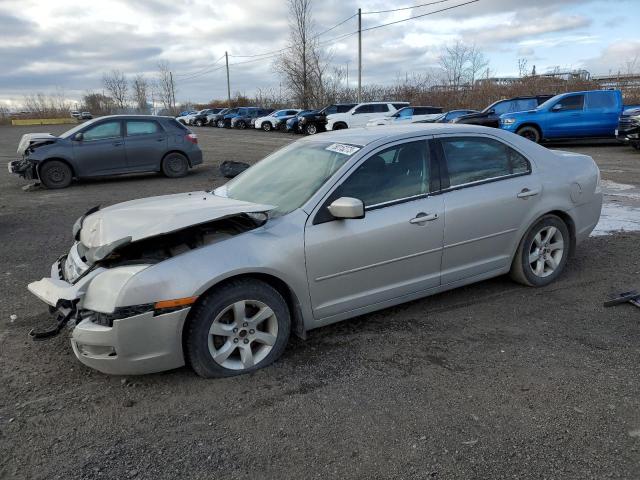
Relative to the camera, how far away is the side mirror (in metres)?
3.37

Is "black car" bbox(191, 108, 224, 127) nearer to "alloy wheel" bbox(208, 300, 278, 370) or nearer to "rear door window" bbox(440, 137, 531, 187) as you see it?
"rear door window" bbox(440, 137, 531, 187)

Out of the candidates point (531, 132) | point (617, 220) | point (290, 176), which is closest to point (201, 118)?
point (531, 132)

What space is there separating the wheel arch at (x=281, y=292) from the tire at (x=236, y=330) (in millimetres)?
24

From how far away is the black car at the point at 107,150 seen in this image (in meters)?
11.1

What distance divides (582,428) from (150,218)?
114 inches

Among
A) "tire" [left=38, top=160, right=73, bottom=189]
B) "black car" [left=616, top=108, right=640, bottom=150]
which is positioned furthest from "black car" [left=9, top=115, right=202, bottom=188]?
"black car" [left=616, top=108, right=640, bottom=150]

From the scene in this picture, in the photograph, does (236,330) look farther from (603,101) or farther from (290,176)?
(603,101)

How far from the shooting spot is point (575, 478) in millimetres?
2355

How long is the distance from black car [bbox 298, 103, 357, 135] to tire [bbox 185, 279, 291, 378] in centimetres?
2472

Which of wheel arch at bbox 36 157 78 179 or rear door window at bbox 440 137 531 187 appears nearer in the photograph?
rear door window at bbox 440 137 531 187

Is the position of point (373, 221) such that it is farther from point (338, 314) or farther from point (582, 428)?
point (582, 428)

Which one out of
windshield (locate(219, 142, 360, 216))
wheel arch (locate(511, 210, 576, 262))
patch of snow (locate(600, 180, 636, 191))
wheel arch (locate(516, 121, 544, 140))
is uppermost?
windshield (locate(219, 142, 360, 216))

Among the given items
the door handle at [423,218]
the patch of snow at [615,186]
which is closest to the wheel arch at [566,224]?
the door handle at [423,218]

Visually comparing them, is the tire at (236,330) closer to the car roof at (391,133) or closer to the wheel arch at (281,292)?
the wheel arch at (281,292)
